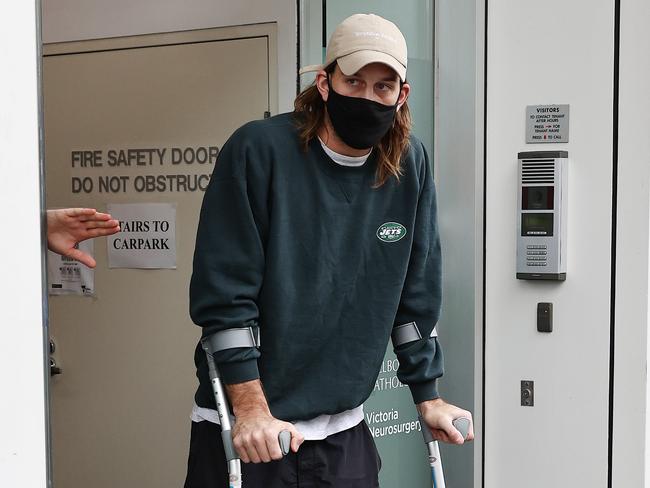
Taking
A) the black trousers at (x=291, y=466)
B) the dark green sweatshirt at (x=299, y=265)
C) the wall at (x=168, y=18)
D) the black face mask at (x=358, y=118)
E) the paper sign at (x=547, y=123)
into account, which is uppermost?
the wall at (x=168, y=18)

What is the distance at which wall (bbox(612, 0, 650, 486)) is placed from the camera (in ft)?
10.8

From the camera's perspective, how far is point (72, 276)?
14.1 ft

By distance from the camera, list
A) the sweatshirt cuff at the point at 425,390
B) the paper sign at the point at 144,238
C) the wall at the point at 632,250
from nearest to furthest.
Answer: the sweatshirt cuff at the point at 425,390 < the wall at the point at 632,250 < the paper sign at the point at 144,238

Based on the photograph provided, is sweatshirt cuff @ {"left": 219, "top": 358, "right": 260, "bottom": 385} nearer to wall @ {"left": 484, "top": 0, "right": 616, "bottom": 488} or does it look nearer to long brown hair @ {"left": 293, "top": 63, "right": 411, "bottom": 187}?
long brown hair @ {"left": 293, "top": 63, "right": 411, "bottom": 187}

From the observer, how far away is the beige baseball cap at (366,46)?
2.12m

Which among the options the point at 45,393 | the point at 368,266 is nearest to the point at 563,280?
the point at 368,266

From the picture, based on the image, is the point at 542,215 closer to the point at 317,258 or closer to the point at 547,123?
the point at 547,123

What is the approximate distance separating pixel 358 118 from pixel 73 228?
80 centimetres

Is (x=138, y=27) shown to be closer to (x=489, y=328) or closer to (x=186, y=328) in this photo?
(x=186, y=328)

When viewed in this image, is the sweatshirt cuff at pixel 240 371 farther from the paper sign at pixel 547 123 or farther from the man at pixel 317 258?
the paper sign at pixel 547 123

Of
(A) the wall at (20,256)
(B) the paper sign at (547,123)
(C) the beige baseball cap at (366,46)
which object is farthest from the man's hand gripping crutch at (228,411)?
(B) the paper sign at (547,123)

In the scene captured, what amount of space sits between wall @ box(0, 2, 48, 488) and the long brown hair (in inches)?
45.3

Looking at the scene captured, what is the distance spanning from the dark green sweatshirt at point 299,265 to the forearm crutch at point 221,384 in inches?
0.9

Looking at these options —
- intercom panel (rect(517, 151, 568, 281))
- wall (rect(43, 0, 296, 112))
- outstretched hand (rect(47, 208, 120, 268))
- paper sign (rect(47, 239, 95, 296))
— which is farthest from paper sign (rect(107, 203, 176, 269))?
outstretched hand (rect(47, 208, 120, 268))
